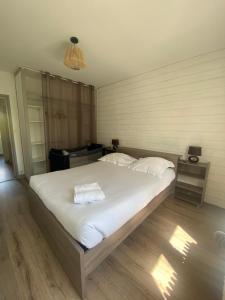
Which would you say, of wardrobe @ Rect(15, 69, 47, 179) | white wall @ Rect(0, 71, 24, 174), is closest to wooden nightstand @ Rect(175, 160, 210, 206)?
wardrobe @ Rect(15, 69, 47, 179)

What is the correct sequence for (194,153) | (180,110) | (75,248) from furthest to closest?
(180,110)
(194,153)
(75,248)

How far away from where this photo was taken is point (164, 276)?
1.40m

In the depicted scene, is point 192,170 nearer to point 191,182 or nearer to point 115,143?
point 191,182

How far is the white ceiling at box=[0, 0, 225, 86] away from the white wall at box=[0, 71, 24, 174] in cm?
54

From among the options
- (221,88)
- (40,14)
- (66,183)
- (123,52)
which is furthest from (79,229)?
(221,88)

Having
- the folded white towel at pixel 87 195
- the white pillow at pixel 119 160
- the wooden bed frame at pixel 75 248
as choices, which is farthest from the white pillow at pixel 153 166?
the folded white towel at pixel 87 195

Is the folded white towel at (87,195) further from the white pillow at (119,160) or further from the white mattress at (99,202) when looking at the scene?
the white pillow at (119,160)

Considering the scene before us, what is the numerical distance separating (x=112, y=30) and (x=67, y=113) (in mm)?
2438

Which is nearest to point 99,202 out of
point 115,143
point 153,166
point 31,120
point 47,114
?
point 153,166

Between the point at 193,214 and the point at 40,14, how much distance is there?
359 cm

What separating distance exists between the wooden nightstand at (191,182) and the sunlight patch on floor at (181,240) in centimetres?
90

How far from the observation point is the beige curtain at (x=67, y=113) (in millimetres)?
3541

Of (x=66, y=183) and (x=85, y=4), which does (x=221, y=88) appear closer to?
(x=85, y=4)

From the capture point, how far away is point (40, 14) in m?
1.66
